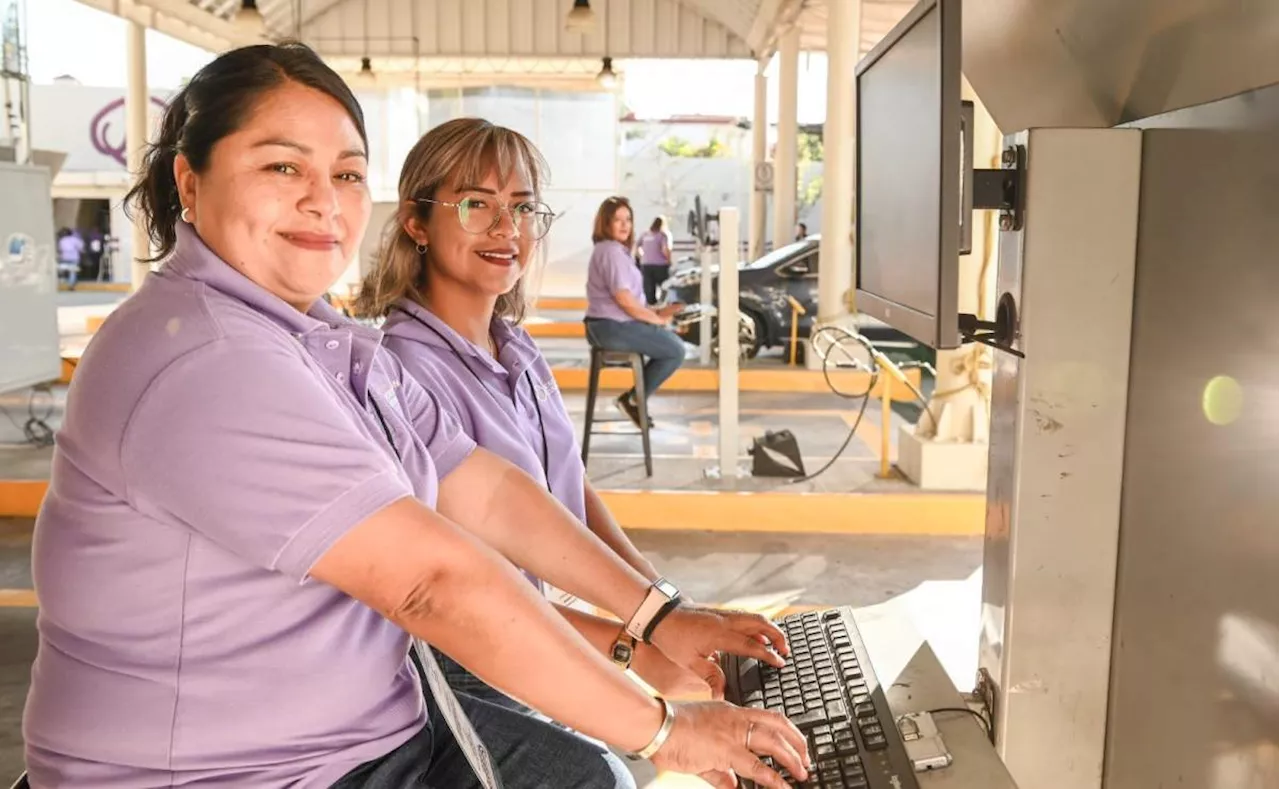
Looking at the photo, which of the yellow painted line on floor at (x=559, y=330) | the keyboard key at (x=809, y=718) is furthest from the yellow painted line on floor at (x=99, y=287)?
the keyboard key at (x=809, y=718)

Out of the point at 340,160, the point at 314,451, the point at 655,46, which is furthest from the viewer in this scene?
the point at 655,46

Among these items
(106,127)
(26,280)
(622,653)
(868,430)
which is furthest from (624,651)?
(106,127)

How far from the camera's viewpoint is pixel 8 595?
459 cm

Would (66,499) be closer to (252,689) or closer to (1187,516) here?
(252,689)

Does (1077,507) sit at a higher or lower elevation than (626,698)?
higher

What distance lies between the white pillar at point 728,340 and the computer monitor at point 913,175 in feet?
13.4

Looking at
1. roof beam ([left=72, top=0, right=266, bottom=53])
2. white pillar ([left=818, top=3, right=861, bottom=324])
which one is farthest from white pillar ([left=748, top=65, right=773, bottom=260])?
roof beam ([left=72, top=0, right=266, bottom=53])

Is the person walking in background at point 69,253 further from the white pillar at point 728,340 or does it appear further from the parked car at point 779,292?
the white pillar at point 728,340

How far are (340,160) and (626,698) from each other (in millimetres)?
736

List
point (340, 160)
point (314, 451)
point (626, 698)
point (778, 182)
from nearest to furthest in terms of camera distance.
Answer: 1. point (314, 451)
2. point (626, 698)
3. point (340, 160)
4. point (778, 182)

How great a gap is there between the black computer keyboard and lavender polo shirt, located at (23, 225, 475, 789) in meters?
0.58

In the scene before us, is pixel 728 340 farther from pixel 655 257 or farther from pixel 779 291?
pixel 655 257

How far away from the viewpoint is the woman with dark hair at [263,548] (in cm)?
107

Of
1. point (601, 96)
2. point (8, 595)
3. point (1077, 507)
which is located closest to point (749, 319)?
point (8, 595)
